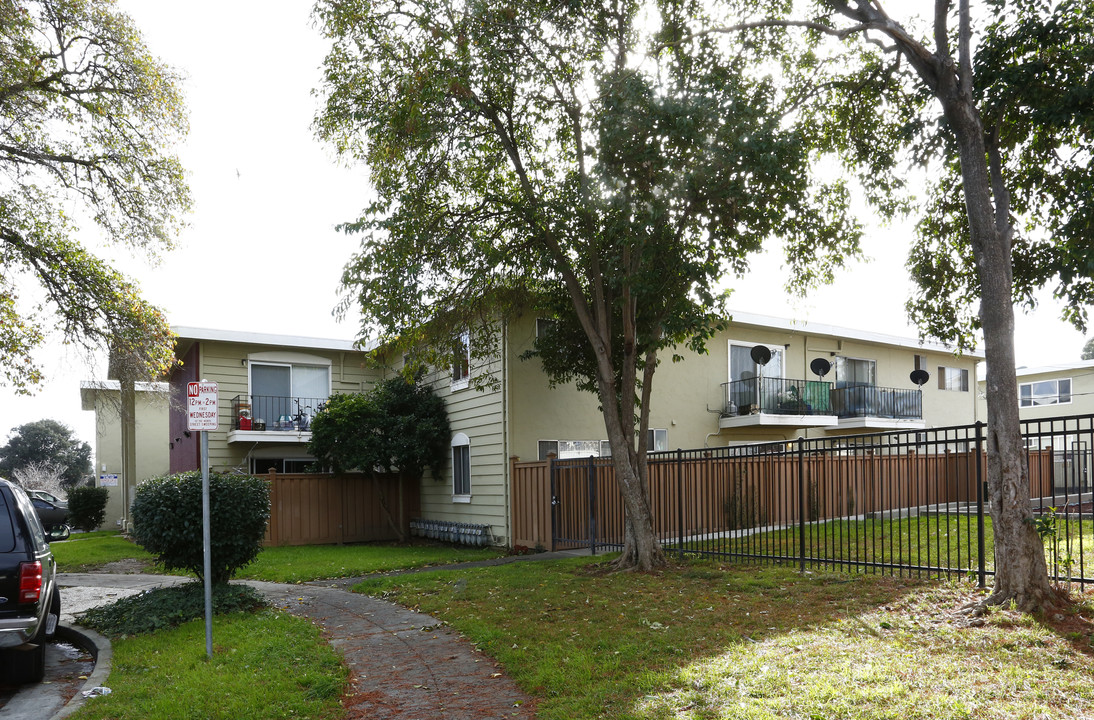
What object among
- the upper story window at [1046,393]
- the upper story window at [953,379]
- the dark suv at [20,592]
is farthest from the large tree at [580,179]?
the upper story window at [1046,393]

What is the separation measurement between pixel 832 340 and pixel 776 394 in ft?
10.5

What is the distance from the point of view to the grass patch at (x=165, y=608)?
8961mm

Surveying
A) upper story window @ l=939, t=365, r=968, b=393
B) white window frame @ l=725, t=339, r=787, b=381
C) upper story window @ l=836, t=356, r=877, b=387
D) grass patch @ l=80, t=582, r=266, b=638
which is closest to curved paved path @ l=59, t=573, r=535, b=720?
grass patch @ l=80, t=582, r=266, b=638

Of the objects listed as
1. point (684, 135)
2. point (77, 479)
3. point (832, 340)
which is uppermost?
point (684, 135)

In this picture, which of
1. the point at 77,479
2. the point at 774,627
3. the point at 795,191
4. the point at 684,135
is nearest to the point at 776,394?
the point at 795,191

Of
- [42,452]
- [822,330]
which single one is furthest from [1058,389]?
[42,452]

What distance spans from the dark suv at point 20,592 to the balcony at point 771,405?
1600 cm

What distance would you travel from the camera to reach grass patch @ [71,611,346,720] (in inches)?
235

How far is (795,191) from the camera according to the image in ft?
35.4

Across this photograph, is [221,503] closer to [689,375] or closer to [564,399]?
[564,399]

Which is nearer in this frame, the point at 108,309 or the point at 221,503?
the point at 221,503

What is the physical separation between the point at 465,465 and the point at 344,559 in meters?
4.13

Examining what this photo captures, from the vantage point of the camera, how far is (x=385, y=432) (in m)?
19.3

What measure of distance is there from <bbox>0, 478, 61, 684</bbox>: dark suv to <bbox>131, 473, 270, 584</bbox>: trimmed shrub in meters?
1.83
